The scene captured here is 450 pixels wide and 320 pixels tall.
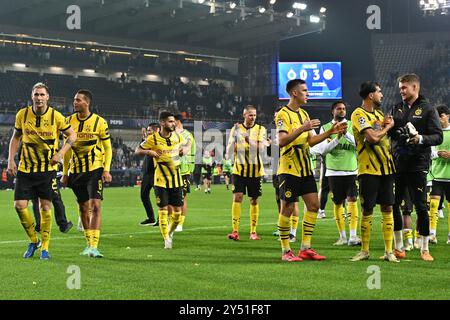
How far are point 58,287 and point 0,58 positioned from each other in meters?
43.2

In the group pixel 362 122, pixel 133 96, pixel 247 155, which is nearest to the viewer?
pixel 362 122

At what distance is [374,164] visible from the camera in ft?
29.1

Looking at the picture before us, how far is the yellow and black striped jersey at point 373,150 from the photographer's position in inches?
346

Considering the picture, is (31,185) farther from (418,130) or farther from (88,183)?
(418,130)

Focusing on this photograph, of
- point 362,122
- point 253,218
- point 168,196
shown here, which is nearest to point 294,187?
point 362,122

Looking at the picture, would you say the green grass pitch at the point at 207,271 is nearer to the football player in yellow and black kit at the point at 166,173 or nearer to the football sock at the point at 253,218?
the football sock at the point at 253,218

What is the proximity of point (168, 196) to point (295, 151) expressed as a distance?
2612 millimetres

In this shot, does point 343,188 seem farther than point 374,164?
Yes

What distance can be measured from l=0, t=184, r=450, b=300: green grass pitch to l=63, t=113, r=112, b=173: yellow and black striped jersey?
1258 millimetres

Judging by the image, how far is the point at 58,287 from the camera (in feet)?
23.1

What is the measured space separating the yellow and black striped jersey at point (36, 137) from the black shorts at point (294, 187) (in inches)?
121

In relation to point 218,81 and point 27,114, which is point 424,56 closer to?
point 218,81

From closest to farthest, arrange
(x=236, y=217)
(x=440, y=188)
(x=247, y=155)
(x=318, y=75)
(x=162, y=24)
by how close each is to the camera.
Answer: (x=440, y=188) < (x=236, y=217) < (x=247, y=155) < (x=318, y=75) < (x=162, y=24)
